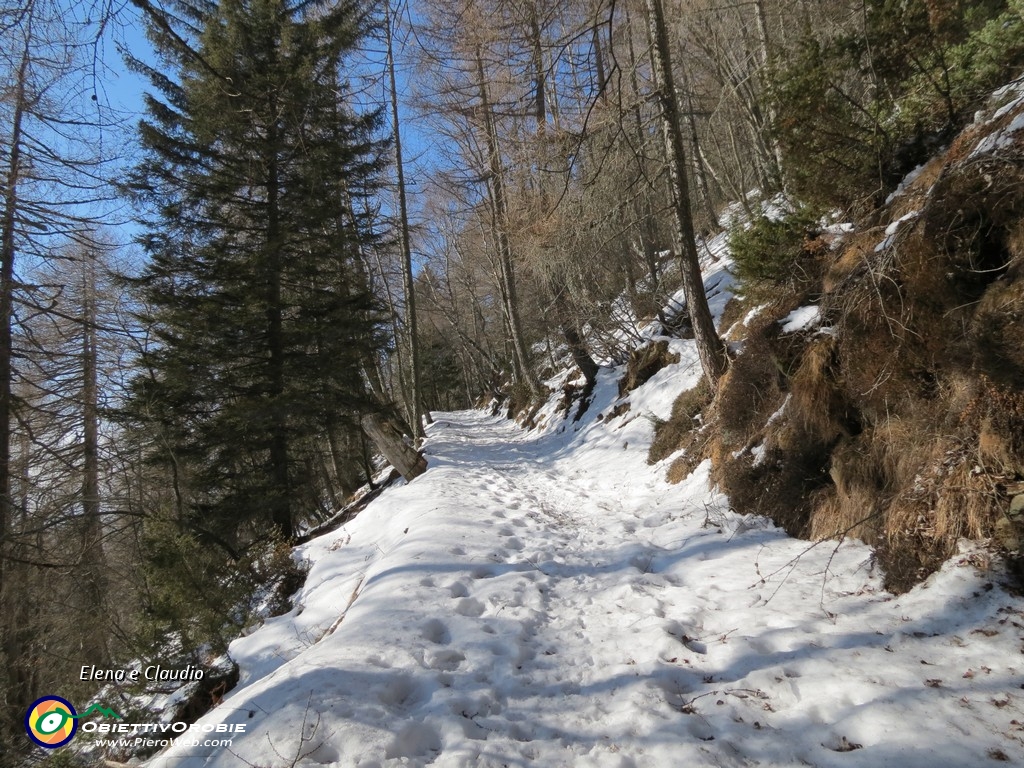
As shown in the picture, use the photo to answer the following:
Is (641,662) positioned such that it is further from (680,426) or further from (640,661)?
(680,426)

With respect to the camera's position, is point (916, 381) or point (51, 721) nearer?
point (916, 381)

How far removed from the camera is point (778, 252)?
5.33 metres

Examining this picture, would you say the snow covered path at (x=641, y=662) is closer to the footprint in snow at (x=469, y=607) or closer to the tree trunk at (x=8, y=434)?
the footprint in snow at (x=469, y=607)

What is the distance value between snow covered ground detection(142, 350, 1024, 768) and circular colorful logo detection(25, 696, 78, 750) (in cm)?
130

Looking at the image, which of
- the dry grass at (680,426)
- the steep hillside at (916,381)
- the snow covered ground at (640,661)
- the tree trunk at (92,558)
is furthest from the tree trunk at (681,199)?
the tree trunk at (92,558)

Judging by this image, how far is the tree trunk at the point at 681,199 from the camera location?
19.0ft

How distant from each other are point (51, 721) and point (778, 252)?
835 centimetres

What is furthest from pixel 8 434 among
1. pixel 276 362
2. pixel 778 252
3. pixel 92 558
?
pixel 778 252

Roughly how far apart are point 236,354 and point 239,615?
5349mm

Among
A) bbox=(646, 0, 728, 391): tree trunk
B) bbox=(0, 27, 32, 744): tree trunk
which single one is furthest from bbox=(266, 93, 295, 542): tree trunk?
bbox=(646, 0, 728, 391): tree trunk

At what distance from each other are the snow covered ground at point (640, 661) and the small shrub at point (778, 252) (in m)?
2.63

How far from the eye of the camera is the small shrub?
17.2 ft

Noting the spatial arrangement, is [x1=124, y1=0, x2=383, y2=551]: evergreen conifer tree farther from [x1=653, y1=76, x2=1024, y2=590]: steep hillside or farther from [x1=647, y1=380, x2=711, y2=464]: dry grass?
[x1=653, y1=76, x2=1024, y2=590]: steep hillside

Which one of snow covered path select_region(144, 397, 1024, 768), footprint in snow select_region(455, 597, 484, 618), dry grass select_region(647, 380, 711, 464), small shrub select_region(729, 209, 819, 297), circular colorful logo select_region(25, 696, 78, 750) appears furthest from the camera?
dry grass select_region(647, 380, 711, 464)
